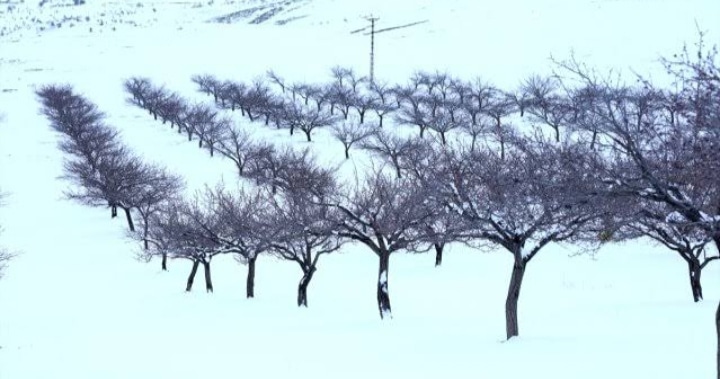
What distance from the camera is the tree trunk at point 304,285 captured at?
20.1 meters

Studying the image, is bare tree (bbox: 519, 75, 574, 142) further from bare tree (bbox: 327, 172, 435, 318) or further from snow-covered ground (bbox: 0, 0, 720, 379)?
bare tree (bbox: 327, 172, 435, 318)

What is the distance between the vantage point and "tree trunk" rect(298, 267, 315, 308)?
2008cm

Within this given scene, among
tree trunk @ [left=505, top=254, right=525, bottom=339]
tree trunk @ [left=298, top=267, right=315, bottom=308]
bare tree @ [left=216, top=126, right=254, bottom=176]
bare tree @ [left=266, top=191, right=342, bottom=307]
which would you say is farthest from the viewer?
bare tree @ [left=216, top=126, right=254, bottom=176]

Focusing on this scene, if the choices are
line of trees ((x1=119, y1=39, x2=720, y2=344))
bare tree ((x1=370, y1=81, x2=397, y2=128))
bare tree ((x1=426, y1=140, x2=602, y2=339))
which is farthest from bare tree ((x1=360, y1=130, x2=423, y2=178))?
bare tree ((x1=426, y1=140, x2=602, y2=339))

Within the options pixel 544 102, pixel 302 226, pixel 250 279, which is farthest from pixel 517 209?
pixel 544 102

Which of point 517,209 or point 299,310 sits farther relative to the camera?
point 299,310

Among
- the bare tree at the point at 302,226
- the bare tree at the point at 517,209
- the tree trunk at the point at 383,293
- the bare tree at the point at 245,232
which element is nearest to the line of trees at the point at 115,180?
the bare tree at the point at 245,232

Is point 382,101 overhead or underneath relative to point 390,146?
overhead

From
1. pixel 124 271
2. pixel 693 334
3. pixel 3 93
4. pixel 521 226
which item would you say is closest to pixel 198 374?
pixel 521 226

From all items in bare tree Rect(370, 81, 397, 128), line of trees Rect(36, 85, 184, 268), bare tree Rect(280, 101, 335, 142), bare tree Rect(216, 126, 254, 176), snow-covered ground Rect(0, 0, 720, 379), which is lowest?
snow-covered ground Rect(0, 0, 720, 379)

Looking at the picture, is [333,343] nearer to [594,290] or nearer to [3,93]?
[594,290]

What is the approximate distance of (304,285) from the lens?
2028cm

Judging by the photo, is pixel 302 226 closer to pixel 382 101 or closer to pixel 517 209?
pixel 517 209

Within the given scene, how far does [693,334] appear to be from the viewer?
1254 centimetres
